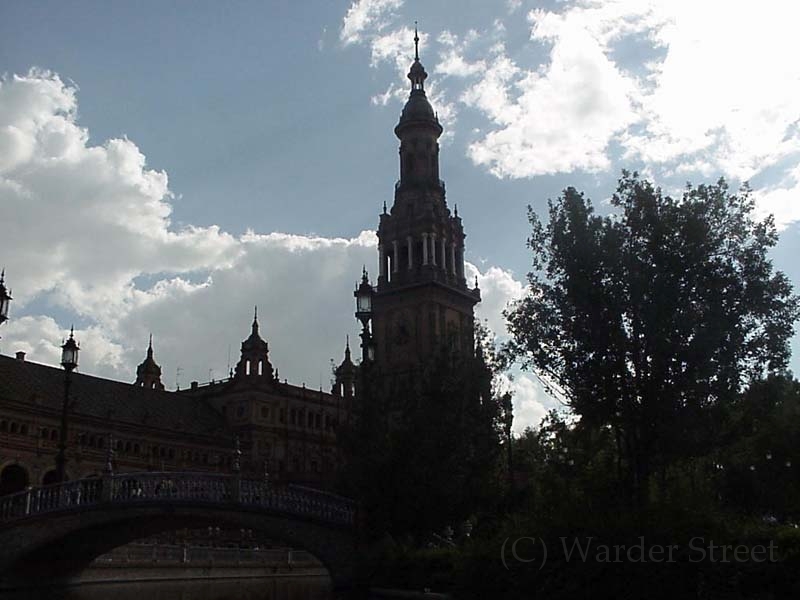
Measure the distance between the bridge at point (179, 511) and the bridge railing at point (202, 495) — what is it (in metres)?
0.04

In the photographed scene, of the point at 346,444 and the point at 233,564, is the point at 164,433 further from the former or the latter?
the point at 346,444

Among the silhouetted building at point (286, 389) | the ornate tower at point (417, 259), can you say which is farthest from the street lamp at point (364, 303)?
the ornate tower at point (417, 259)

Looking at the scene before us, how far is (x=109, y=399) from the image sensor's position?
78.8 metres

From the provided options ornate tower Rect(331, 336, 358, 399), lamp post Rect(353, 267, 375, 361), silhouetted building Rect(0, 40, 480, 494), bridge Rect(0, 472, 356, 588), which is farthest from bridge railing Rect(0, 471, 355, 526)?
ornate tower Rect(331, 336, 358, 399)

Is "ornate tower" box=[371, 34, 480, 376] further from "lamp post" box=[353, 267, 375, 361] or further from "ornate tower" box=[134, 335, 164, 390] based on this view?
"lamp post" box=[353, 267, 375, 361]

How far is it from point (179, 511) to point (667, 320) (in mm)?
19402

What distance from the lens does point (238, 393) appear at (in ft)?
303

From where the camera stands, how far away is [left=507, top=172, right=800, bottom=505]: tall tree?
2708 cm

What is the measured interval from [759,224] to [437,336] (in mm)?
54982

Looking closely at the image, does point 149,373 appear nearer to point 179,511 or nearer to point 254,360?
point 254,360

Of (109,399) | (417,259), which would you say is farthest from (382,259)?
(109,399)

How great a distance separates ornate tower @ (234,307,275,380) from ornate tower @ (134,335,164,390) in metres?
16.1

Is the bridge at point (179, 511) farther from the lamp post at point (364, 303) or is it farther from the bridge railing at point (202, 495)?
the lamp post at point (364, 303)

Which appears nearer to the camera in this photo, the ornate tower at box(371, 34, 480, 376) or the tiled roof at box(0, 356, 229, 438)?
the tiled roof at box(0, 356, 229, 438)
